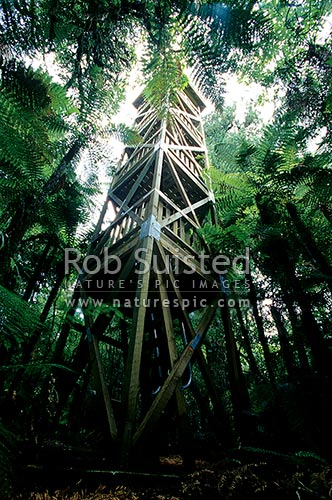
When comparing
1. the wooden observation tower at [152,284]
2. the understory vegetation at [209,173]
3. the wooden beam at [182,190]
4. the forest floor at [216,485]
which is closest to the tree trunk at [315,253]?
the understory vegetation at [209,173]

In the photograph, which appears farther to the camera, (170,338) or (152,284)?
(152,284)

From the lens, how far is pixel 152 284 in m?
5.11

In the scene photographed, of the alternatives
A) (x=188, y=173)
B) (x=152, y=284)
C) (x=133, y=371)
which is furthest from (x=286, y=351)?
(x=188, y=173)

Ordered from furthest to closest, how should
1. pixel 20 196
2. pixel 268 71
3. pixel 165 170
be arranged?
pixel 165 170, pixel 268 71, pixel 20 196

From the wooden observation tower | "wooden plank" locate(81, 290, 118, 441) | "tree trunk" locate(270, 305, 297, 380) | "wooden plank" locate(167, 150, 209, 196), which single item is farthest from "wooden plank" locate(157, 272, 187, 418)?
"wooden plank" locate(167, 150, 209, 196)

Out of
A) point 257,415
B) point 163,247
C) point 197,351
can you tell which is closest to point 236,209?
point 163,247

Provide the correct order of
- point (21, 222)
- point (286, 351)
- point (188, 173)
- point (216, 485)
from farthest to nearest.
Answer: point (188, 173) < point (286, 351) < point (21, 222) < point (216, 485)

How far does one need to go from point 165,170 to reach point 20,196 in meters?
4.39

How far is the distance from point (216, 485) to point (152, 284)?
344 centimetres

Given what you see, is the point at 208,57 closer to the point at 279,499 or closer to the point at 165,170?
the point at 279,499

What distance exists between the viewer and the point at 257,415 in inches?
137

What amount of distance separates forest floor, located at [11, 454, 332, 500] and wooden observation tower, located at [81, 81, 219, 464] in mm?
610

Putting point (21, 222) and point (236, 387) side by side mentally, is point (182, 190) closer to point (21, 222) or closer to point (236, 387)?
point (236, 387)

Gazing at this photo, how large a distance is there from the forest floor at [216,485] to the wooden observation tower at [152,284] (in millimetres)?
610
